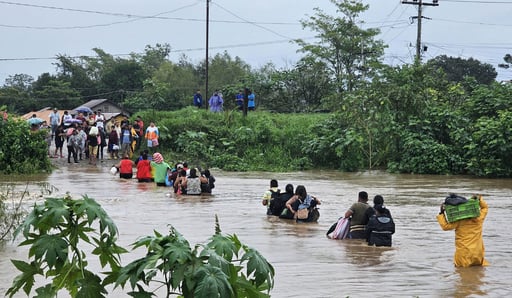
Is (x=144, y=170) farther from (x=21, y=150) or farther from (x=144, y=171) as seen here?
(x=21, y=150)

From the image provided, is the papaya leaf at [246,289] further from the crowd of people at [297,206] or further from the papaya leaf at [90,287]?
the crowd of people at [297,206]

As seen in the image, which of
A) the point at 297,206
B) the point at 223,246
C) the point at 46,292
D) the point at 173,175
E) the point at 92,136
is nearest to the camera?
the point at 223,246

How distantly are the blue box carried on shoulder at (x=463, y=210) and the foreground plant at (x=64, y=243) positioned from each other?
8.39 metres

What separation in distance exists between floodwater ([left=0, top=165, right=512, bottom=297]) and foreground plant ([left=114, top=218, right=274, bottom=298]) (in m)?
5.60

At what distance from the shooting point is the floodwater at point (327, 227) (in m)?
10.8

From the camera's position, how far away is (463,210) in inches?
468

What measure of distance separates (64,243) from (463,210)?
8.76 metres

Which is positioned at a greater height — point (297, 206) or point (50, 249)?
point (50, 249)

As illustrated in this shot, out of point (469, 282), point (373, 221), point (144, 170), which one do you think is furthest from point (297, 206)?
point (144, 170)

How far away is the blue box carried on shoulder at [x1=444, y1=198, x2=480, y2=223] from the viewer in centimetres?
1184

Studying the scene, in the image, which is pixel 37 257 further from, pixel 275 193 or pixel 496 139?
pixel 496 139

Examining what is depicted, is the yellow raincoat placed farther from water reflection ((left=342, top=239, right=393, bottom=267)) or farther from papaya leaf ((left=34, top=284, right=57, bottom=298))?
papaya leaf ((left=34, top=284, right=57, bottom=298))

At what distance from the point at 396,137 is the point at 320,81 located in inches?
628

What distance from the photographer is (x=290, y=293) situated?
10039 millimetres
